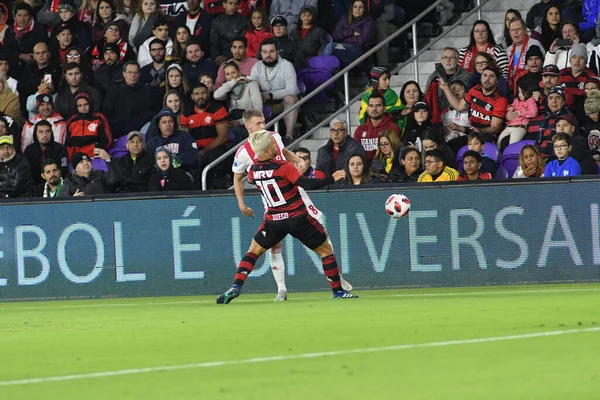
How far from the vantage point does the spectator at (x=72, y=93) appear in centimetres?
2058

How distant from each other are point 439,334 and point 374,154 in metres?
9.39

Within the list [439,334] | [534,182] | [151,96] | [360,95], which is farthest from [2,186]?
[439,334]

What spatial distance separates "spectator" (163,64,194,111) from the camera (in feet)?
64.2

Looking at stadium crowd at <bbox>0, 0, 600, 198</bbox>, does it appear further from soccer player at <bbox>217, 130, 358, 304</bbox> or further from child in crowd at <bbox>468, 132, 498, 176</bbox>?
soccer player at <bbox>217, 130, 358, 304</bbox>

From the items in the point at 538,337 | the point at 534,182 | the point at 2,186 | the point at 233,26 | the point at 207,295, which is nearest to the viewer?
the point at 538,337

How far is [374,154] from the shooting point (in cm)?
1803

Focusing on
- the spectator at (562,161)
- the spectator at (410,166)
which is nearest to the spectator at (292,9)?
the spectator at (410,166)

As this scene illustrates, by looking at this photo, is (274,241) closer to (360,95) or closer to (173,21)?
(360,95)

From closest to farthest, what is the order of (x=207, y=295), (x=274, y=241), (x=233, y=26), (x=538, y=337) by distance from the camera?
(x=538, y=337), (x=274, y=241), (x=207, y=295), (x=233, y=26)

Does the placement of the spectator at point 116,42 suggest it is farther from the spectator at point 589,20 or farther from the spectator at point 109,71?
the spectator at point 589,20

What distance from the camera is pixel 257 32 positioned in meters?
20.9

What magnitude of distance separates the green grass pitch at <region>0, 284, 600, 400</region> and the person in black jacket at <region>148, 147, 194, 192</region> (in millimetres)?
4692

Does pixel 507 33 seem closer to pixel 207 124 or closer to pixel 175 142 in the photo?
pixel 207 124

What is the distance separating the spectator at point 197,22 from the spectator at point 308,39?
1.69m
